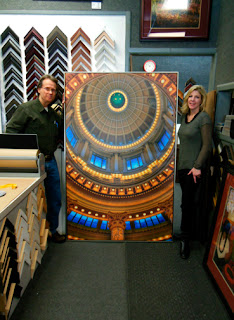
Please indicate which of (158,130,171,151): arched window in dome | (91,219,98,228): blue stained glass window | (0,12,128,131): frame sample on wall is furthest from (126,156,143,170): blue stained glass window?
(0,12,128,131): frame sample on wall

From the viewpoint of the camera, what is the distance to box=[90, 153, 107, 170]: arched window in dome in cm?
193

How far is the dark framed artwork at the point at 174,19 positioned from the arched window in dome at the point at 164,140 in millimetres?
882

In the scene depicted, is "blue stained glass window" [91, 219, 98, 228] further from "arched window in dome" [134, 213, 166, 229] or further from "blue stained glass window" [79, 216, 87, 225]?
"arched window in dome" [134, 213, 166, 229]

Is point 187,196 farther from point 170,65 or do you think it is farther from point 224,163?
point 170,65

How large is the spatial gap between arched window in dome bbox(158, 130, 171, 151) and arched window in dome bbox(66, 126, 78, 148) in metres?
0.69

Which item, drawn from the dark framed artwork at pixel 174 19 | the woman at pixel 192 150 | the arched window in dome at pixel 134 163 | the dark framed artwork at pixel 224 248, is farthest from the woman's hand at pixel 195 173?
the dark framed artwork at pixel 174 19

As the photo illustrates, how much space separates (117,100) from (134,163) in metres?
0.53

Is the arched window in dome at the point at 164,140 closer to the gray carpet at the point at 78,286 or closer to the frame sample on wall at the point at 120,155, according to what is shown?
the frame sample on wall at the point at 120,155

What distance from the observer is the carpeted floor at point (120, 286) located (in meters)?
1.34

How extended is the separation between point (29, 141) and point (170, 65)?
1660 mm

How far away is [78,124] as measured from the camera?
1.92 m

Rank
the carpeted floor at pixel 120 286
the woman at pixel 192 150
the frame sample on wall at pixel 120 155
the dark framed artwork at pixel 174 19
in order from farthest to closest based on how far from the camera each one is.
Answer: the dark framed artwork at pixel 174 19, the frame sample on wall at pixel 120 155, the woman at pixel 192 150, the carpeted floor at pixel 120 286

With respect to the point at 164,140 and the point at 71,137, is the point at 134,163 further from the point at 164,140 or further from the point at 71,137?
the point at 71,137

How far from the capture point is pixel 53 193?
1.97 metres
